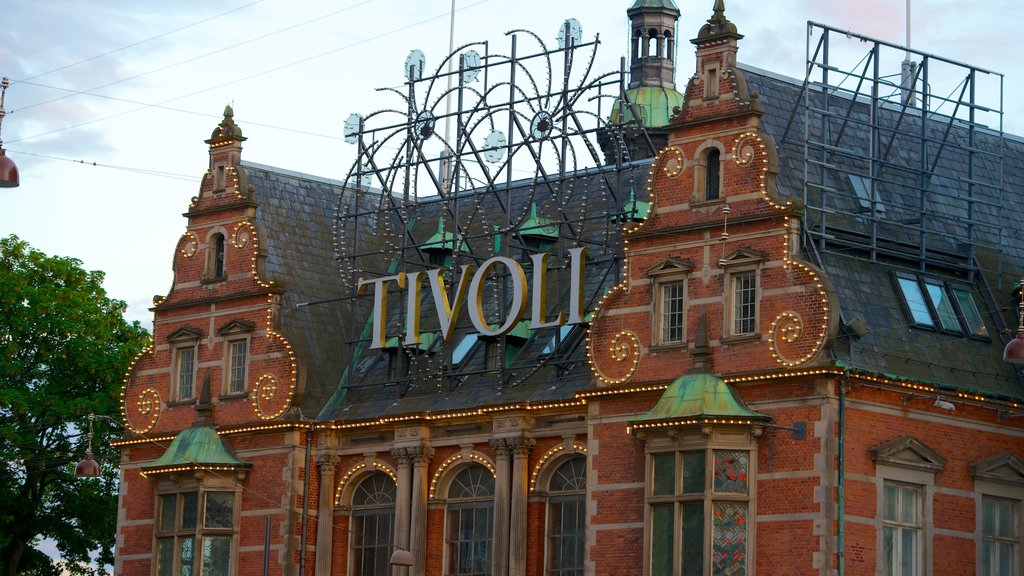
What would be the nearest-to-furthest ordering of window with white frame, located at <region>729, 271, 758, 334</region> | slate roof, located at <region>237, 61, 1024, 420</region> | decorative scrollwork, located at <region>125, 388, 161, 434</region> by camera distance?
window with white frame, located at <region>729, 271, 758, 334</region>
slate roof, located at <region>237, 61, 1024, 420</region>
decorative scrollwork, located at <region>125, 388, 161, 434</region>

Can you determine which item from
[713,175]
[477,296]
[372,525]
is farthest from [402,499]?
[713,175]

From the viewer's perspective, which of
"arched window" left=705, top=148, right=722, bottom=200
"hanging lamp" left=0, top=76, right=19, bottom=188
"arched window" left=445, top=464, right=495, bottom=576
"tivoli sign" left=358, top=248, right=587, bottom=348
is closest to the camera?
"hanging lamp" left=0, top=76, right=19, bottom=188

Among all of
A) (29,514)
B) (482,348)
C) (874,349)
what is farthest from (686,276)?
(29,514)

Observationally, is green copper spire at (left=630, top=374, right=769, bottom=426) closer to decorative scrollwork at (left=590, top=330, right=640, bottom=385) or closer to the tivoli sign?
decorative scrollwork at (left=590, top=330, right=640, bottom=385)

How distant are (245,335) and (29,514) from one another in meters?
13.1

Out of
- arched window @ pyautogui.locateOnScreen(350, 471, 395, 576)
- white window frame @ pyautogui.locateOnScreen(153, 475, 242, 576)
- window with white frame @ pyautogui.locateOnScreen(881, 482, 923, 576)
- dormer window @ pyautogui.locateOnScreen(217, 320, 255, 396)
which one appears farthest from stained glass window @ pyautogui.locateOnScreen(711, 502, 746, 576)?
dormer window @ pyautogui.locateOnScreen(217, 320, 255, 396)

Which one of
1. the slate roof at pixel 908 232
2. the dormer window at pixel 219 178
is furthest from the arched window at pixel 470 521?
the dormer window at pixel 219 178

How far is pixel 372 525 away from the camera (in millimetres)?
60406

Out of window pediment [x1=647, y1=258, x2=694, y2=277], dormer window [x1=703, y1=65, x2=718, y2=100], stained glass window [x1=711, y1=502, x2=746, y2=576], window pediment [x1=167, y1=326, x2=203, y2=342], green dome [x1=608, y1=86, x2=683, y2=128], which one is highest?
green dome [x1=608, y1=86, x2=683, y2=128]

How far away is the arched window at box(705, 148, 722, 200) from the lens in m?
53.1

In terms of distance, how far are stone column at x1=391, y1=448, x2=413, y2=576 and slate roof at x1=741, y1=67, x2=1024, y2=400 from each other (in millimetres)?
12084

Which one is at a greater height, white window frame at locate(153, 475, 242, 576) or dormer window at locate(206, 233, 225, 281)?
dormer window at locate(206, 233, 225, 281)

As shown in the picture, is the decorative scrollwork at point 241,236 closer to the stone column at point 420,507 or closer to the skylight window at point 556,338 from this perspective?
the stone column at point 420,507

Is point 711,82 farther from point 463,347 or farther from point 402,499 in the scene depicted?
point 402,499
